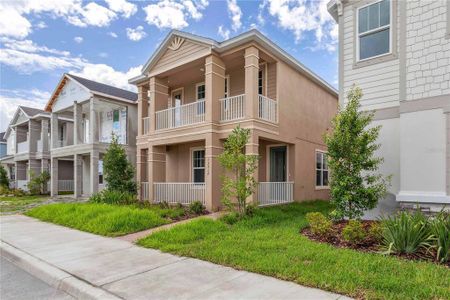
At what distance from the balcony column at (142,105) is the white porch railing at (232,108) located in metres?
6.02

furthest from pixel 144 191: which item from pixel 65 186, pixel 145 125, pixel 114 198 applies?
pixel 65 186

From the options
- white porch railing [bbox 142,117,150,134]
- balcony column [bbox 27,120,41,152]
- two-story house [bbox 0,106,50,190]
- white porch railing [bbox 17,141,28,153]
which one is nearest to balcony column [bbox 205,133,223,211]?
white porch railing [bbox 142,117,150,134]

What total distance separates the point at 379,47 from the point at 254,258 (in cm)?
759

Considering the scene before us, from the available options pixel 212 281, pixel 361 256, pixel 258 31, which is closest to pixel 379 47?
pixel 258 31

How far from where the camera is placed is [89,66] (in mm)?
27406

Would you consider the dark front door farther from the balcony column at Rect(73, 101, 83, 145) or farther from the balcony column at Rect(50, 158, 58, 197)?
the balcony column at Rect(50, 158, 58, 197)

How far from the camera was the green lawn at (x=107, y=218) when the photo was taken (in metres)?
9.08

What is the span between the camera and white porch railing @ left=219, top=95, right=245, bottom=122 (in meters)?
12.3

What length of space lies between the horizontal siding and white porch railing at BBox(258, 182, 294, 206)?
5.12 m

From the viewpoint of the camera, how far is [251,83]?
11.8 m

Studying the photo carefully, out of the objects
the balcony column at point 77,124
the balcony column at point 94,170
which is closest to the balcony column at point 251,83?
the balcony column at point 94,170

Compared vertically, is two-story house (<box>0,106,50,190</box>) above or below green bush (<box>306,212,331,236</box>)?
above

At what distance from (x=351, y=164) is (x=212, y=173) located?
572 cm

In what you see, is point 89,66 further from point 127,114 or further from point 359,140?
point 359,140
